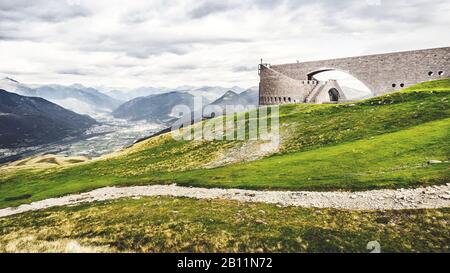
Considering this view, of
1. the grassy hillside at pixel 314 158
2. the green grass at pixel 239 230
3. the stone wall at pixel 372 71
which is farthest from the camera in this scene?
the stone wall at pixel 372 71

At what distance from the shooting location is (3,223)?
1300 inches

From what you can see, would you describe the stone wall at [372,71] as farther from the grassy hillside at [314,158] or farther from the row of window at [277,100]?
the grassy hillside at [314,158]

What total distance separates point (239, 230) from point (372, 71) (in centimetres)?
6351

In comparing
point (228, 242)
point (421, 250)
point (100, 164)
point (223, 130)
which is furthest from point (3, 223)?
point (223, 130)

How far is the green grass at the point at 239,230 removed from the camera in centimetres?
1755

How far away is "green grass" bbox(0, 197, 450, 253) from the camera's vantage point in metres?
17.5

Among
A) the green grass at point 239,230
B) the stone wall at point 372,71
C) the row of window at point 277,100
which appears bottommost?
the green grass at point 239,230

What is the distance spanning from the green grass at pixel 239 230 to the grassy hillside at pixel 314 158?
18.7 feet

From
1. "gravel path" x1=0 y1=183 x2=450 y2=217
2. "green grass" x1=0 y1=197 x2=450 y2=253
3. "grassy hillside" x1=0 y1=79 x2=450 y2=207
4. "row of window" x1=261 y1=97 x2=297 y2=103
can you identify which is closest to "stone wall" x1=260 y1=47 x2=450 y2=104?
"row of window" x1=261 y1=97 x2=297 y2=103

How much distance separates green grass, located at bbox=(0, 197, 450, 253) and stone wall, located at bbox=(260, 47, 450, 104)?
2178 inches

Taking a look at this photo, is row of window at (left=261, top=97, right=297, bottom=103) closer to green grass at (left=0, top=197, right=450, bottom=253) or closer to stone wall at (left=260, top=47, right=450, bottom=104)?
stone wall at (left=260, top=47, right=450, bottom=104)

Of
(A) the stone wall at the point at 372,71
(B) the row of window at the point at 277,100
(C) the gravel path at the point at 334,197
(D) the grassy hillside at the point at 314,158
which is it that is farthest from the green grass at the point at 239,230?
(B) the row of window at the point at 277,100

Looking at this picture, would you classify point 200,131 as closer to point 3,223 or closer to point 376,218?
point 3,223

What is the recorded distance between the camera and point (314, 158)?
36.3 m
